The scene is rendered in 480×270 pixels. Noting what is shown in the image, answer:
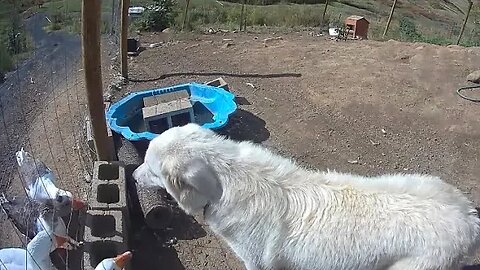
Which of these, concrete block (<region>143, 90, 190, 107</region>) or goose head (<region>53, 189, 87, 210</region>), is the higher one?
goose head (<region>53, 189, 87, 210</region>)

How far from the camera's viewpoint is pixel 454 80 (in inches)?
340

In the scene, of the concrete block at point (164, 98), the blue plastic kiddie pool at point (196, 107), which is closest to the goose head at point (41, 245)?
the blue plastic kiddie pool at point (196, 107)

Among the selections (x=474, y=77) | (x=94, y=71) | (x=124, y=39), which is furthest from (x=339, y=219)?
(x=474, y=77)

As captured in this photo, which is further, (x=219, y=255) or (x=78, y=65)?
(x=78, y=65)

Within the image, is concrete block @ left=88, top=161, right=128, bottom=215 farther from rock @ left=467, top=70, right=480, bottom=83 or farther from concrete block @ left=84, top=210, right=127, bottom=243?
rock @ left=467, top=70, right=480, bottom=83

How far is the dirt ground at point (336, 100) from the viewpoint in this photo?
21.2ft

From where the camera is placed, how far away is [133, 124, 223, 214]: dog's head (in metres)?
3.73

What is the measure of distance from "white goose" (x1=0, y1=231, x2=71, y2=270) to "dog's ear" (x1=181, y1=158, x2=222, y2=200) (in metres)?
1.22

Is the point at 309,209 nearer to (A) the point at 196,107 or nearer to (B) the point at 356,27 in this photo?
(A) the point at 196,107

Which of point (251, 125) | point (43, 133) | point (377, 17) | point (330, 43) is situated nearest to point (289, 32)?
point (330, 43)

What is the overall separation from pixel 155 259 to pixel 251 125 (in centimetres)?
257

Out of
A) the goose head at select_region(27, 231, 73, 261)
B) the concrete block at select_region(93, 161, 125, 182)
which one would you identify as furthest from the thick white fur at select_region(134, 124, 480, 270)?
the concrete block at select_region(93, 161, 125, 182)

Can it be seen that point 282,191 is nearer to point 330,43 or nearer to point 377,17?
point 330,43

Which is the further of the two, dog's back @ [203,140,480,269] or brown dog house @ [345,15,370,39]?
brown dog house @ [345,15,370,39]
